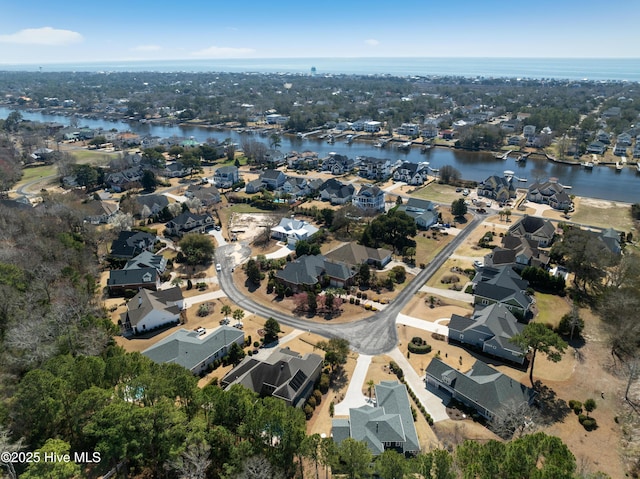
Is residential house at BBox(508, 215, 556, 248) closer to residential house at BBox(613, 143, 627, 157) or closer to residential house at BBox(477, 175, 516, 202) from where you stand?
residential house at BBox(477, 175, 516, 202)

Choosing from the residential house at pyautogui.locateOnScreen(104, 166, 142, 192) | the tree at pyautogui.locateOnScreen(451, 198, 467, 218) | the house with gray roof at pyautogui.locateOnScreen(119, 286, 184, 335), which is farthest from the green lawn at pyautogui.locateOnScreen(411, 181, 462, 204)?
the residential house at pyautogui.locateOnScreen(104, 166, 142, 192)

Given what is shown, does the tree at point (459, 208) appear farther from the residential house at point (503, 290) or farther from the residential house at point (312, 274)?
the residential house at point (312, 274)

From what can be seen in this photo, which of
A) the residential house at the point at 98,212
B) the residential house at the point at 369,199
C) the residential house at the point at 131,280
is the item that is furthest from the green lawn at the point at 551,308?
the residential house at the point at 98,212

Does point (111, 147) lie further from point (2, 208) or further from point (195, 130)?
point (2, 208)

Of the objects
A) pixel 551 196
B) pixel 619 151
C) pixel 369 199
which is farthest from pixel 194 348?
pixel 619 151

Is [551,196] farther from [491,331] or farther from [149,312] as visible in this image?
[149,312]

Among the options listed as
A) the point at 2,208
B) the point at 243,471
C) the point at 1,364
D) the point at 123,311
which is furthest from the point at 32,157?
the point at 243,471

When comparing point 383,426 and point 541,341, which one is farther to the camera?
point 541,341
